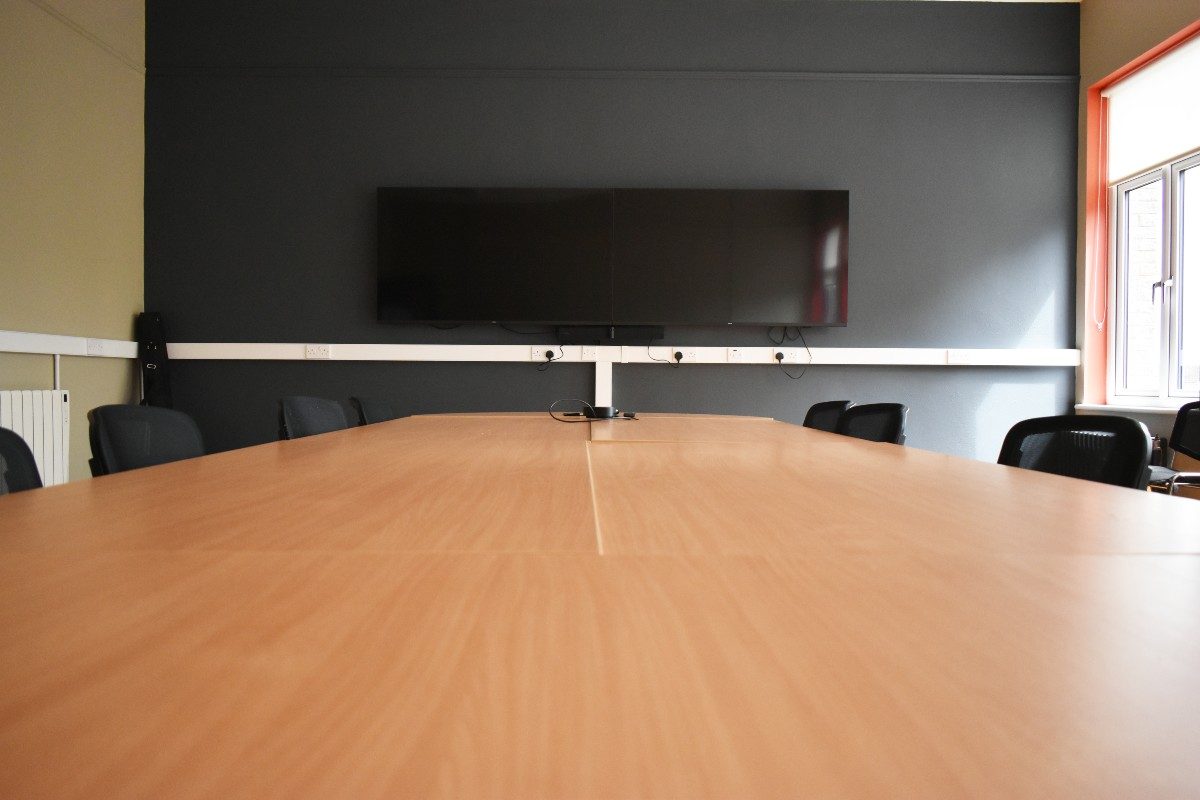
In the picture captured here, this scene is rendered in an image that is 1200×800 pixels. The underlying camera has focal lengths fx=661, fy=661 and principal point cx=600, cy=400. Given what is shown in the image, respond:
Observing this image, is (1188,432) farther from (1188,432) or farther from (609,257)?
(609,257)

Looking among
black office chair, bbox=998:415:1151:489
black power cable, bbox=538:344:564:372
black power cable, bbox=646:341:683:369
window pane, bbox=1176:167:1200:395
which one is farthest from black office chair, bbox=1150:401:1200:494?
black power cable, bbox=538:344:564:372

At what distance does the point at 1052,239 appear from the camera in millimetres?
5031

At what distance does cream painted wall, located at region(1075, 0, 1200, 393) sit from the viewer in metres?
4.14

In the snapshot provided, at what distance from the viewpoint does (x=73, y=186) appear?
429 centimetres

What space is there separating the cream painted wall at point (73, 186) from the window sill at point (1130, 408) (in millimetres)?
6863

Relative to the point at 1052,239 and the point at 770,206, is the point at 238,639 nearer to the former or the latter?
the point at 770,206

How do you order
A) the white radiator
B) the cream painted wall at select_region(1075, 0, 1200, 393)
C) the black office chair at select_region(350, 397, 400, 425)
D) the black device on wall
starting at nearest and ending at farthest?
the white radiator, the black office chair at select_region(350, 397, 400, 425), the cream painted wall at select_region(1075, 0, 1200, 393), the black device on wall

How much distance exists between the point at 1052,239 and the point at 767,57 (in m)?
2.58

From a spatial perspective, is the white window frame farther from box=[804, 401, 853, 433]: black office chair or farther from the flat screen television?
box=[804, 401, 853, 433]: black office chair

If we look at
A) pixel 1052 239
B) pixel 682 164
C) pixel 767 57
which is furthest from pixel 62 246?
pixel 1052 239

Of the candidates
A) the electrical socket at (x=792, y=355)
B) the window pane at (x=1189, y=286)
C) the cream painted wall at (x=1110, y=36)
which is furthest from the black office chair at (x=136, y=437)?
the cream painted wall at (x=1110, y=36)

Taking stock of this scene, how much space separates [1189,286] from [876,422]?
3.22m

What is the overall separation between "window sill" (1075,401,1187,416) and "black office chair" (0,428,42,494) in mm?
5221

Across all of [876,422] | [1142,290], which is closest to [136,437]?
[876,422]
